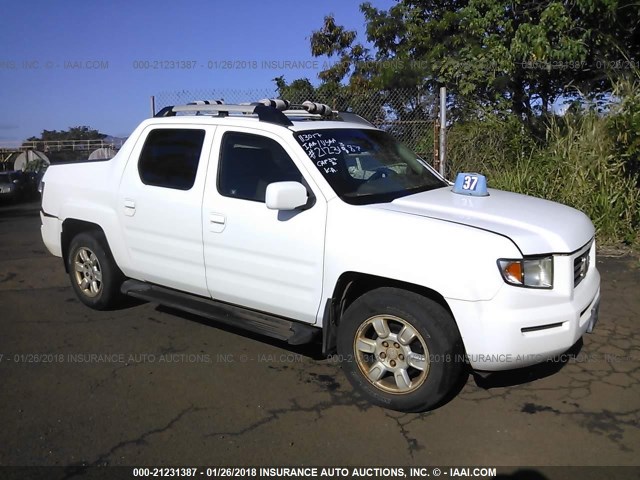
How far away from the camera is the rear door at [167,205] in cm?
451

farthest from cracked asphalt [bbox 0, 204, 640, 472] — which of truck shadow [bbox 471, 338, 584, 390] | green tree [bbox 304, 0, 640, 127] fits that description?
green tree [bbox 304, 0, 640, 127]

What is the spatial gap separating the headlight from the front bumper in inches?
1.6

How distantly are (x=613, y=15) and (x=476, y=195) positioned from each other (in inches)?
218

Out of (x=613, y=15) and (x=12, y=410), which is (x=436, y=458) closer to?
(x=12, y=410)

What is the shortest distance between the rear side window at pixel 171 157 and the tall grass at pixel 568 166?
5.45m

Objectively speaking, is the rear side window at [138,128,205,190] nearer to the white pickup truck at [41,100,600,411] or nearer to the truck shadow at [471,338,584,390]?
the white pickup truck at [41,100,600,411]

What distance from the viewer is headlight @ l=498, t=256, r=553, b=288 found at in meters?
3.29

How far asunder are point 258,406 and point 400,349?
1008 mm

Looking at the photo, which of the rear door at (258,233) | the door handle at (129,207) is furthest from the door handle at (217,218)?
the door handle at (129,207)

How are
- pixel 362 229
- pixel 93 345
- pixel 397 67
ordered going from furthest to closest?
pixel 397 67
pixel 93 345
pixel 362 229

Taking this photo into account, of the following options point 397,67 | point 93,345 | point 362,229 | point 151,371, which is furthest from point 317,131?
point 397,67

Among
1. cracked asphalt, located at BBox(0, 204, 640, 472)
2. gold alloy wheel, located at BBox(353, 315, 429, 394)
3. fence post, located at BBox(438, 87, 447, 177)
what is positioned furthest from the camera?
fence post, located at BBox(438, 87, 447, 177)

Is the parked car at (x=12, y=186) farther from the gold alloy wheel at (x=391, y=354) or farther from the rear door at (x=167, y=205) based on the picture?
the gold alloy wheel at (x=391, y=354)

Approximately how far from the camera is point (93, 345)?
4.86 metres
